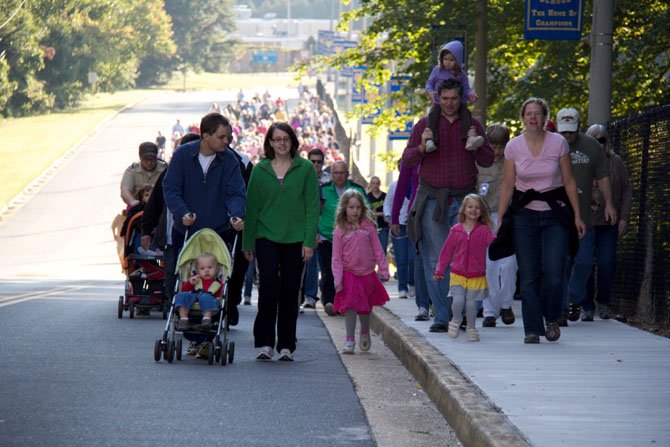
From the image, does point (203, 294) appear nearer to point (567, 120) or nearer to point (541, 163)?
point (541, 163)

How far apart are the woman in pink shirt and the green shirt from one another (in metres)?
1.56

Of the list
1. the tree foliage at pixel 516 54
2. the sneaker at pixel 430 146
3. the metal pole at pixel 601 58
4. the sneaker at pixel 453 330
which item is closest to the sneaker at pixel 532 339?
the sneaker at pixel 453 330

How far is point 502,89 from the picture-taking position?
88.5 ft

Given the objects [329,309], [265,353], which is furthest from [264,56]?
[265,353]

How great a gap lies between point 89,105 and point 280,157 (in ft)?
332

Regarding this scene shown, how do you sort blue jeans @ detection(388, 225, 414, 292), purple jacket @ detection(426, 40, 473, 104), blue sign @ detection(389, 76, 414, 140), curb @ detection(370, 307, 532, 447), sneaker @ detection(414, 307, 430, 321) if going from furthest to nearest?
blue sign @ detection(389, 76, 414, 140)
blue jeans @ detection(388, 225, 414, 292)
sneaker @ detection(414, 307, 430, 321)
purple jacket @ detection(426, 40, 473, 104)
curb @ detection(370, 307, 532, 447)

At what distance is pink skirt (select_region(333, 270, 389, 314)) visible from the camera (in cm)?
1216

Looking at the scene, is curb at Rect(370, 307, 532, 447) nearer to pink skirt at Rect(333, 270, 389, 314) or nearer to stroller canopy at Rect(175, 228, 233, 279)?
pink skirt at Rect(333, 270, 389, 314)

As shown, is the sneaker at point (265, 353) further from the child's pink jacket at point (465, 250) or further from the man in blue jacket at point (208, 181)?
the child's pink jacket at point (465, 250)

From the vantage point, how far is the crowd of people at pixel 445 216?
11297 mm

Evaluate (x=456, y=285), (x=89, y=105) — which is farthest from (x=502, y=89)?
(x=89, y=105)

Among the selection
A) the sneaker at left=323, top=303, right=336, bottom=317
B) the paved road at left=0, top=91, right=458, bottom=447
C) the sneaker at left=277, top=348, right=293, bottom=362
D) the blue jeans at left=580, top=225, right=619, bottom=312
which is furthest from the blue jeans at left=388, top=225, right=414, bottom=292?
the sneaker at left=277, top=348, right=293, bottom=362

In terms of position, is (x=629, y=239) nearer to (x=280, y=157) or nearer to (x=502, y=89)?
(x=280, y=157)

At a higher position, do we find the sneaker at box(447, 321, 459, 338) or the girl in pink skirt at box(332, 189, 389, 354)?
the girl in pink skirt at box(332, 189, 389, 354)
